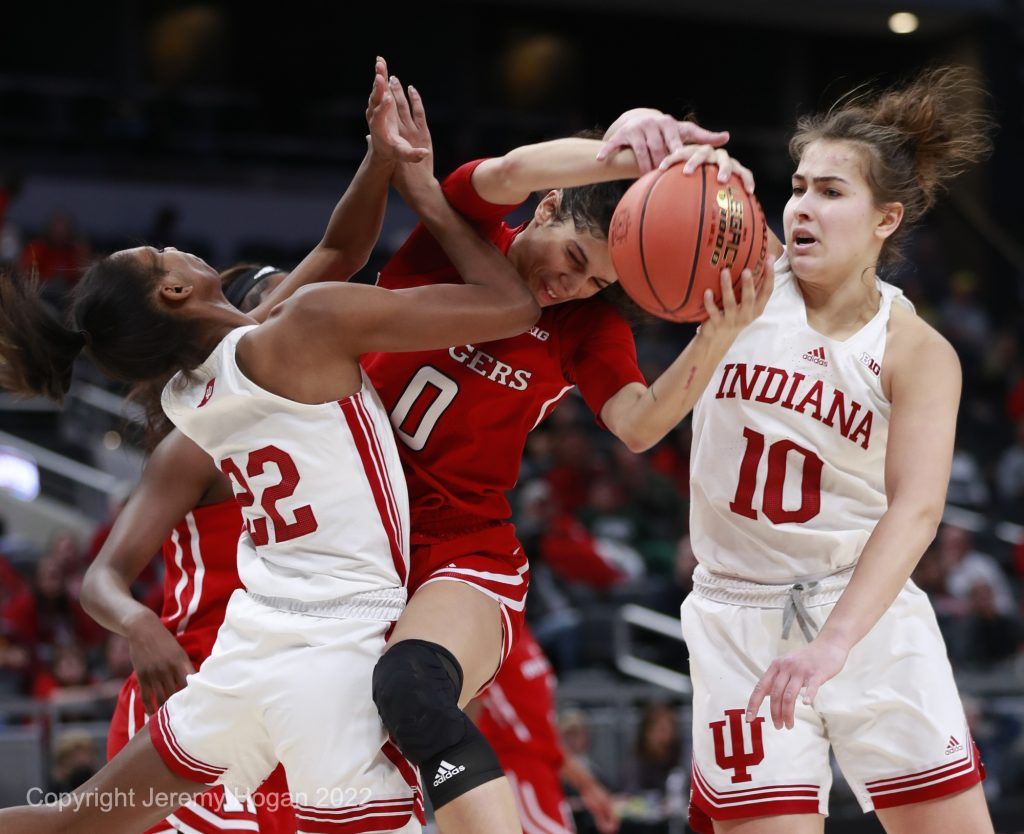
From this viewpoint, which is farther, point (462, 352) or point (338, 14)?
point (338, 14)

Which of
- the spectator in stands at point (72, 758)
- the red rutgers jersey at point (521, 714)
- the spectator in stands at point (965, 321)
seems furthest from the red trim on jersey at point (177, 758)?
the spectator in stands at point (965, 321)

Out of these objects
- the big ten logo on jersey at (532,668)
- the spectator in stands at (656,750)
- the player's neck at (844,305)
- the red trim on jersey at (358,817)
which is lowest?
the spectator in stands at (656,750)

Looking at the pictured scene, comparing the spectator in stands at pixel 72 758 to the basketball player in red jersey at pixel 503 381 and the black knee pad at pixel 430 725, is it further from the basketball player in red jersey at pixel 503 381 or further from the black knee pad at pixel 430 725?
the black knee pad at pixel 430 725

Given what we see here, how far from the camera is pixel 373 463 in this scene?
10.1 feet

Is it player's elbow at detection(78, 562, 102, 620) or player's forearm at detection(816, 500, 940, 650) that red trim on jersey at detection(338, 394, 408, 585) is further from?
player's forearm at detection(816, 500, 940, 650)

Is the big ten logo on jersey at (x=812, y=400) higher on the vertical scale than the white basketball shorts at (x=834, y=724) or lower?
higher

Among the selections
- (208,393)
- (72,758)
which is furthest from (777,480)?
(72,758)

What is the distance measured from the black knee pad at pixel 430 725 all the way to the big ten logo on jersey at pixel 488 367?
0.74 meters

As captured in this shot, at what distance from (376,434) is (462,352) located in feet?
1.24

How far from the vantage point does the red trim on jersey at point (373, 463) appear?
10.1 feet

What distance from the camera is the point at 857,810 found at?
24.2 ft

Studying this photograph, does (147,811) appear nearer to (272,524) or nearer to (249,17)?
(272,524)

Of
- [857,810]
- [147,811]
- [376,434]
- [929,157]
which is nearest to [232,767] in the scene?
[147,811]

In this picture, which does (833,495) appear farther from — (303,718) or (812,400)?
(303,718)
